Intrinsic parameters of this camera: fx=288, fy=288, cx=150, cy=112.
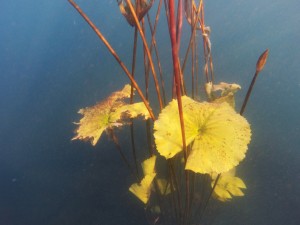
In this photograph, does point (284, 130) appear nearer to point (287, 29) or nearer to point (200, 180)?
point (200, 180)

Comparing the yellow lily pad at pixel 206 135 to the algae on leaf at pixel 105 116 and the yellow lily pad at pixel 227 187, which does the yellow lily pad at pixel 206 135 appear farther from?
the yellow lily pad at pixel 227 187

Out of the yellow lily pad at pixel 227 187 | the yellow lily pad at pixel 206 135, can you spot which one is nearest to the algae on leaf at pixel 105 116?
the yellow lily pad at pixel 206 135

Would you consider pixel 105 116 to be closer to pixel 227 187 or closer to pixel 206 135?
pixel 206 135

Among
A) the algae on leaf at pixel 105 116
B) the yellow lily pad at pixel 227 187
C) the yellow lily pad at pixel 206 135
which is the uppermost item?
the algae on leaf at pixel 105 116

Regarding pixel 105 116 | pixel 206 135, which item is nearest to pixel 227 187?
pixel 206 135

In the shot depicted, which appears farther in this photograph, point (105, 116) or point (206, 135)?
point (105, 116)

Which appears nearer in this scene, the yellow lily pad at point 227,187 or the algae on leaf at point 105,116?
the algae on leaf at point 105,116

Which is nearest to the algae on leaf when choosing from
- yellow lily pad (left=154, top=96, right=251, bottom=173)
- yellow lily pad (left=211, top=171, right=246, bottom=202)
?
yellow lily pad (left=154, top=96, right=251, bottom=173)

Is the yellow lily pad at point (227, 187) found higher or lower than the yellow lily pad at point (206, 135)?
lower

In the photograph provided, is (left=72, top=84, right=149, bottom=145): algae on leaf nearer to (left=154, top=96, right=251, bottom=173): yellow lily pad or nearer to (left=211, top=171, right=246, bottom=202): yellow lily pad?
(left=154, top=96, right=251, bottom=173): yellow lily pad
